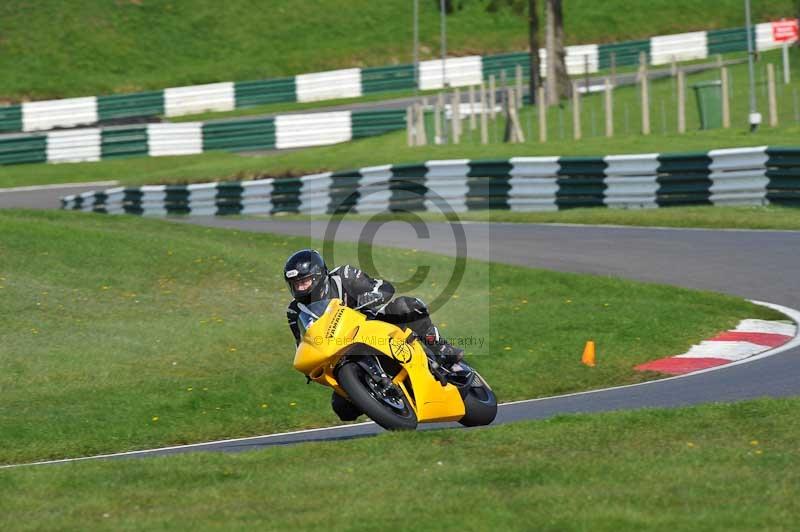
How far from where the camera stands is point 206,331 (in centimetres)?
1538

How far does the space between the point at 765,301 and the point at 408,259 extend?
608cm

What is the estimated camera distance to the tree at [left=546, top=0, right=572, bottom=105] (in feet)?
131

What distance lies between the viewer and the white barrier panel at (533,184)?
2491 centimetres

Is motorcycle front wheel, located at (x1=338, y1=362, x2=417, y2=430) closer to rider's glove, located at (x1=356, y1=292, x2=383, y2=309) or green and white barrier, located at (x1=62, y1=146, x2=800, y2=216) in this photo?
rider's glove, located at (x1=356, y1=292, x2=383, y2=309)

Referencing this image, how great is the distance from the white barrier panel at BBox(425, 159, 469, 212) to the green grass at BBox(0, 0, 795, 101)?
2899 centimetres

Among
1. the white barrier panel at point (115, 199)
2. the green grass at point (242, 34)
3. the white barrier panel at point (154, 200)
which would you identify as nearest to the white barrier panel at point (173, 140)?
the white barrier panel at point (115, 199)

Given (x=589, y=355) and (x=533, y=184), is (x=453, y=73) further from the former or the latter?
(x=589, y=355)

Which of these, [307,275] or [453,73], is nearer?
[307,275]

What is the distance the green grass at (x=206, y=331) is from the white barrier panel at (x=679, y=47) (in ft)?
125

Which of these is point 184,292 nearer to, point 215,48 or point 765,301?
Result: point 765,301

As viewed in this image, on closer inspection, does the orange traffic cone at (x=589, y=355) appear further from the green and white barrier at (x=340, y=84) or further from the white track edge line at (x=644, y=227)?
the green and white barrier at (x=340, y=84)

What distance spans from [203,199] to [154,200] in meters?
1.48

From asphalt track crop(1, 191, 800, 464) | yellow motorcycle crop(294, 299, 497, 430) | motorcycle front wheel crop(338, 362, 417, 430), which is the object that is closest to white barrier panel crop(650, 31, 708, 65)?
asphalt track crop(1, 191, 800, 464)

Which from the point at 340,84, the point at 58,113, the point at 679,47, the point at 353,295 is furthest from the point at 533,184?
the point at 679,47
